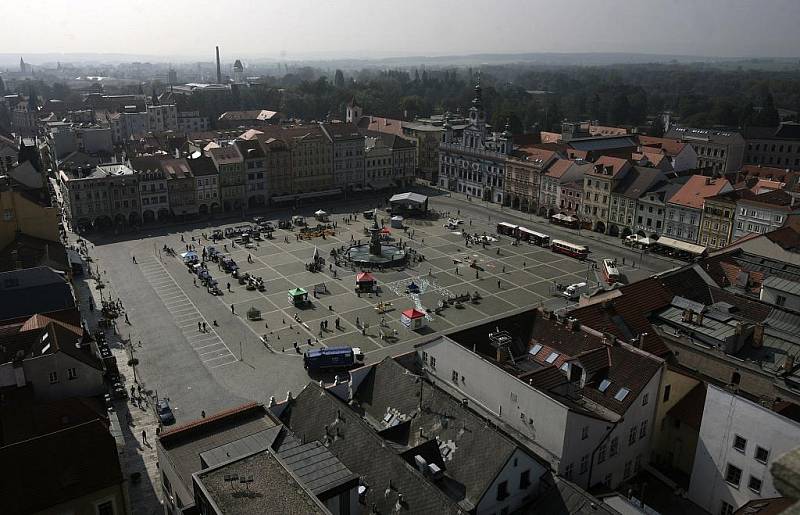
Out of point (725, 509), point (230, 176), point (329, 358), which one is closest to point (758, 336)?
point (725, 509)

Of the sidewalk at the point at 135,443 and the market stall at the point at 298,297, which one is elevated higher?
the market stall at the point at 298,297

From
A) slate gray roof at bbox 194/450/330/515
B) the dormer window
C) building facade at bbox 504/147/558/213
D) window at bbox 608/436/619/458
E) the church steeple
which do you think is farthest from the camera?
the church steeple

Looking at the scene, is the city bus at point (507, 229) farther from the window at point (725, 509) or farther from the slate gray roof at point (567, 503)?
the slate gray roof at point (567, 503)

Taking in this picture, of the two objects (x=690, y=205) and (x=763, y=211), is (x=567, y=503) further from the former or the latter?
(x=690, y=205)

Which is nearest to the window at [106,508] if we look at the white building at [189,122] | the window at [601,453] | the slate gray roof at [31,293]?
the slate gray roof at [31,293]

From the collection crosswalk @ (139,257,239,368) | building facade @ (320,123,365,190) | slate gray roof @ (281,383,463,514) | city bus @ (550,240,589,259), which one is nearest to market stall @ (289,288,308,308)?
crosswalk @ (139,257,239,368)

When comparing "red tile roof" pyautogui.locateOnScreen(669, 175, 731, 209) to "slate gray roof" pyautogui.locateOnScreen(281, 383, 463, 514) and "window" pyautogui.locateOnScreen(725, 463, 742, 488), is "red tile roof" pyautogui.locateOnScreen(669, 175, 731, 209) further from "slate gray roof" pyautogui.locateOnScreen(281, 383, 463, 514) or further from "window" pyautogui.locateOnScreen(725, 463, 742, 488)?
"slate gray roof" pyautogui.locateOnScreen(281, 383, 463, 514)

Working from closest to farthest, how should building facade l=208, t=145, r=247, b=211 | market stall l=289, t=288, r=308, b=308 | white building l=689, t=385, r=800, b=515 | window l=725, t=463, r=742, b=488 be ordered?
white building l=689, t=385, r=800, b=515
window l=725, t=463, r=742, b=488
market stall l=289, t=288, r=308, b=308
building facade l=208, t=145, r=247, b=211

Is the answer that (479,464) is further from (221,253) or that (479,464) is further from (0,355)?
(221,253)
